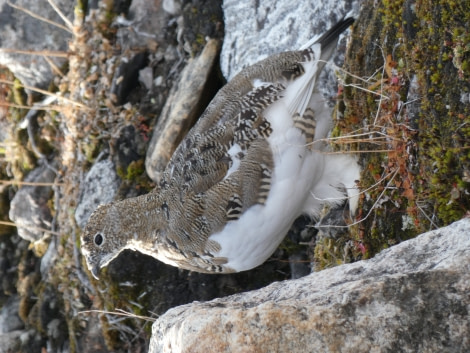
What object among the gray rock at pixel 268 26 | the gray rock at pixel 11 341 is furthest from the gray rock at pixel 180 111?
the gray rock at pixel 11 341

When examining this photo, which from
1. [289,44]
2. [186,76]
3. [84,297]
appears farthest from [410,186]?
[84,297]

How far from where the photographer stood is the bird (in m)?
3.65

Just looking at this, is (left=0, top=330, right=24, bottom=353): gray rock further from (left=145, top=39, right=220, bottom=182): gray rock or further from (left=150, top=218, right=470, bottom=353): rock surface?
(left=150, top=218, right=470, bottom=353): rock surface

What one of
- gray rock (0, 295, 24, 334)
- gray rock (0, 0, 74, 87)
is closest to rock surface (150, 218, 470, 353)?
gray rock (0, 295, 24, 334)

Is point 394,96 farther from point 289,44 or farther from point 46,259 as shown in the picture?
point 46,259

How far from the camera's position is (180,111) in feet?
16.5

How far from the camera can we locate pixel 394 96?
3111 mm

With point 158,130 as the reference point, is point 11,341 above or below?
below

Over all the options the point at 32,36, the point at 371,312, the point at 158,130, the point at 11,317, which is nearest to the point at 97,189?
the point at 158,130

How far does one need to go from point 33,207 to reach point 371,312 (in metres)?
5.61

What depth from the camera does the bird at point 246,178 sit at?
365 centimetres

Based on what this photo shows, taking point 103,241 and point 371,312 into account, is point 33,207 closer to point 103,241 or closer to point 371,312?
point 103,241

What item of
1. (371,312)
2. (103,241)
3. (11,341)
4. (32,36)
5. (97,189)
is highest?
(32,36)

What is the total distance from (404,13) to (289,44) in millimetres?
1882
